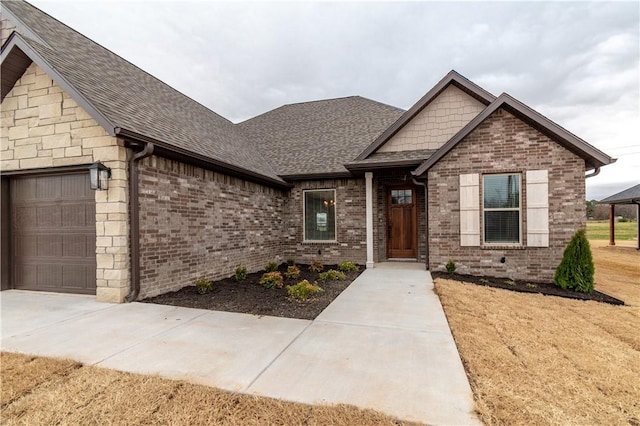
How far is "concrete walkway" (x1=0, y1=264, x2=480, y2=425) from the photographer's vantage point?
2.37m

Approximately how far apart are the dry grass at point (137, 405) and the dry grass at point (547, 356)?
3.63 ft

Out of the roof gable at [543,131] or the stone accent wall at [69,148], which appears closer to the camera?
the stone accent wall at [69,148]

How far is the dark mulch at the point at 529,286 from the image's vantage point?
566cm

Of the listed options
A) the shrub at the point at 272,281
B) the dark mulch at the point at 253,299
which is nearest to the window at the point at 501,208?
the dark mulch at the point at 253,299

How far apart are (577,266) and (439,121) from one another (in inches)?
196

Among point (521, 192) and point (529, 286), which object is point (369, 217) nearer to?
point (521, 192)

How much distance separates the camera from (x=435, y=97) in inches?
335

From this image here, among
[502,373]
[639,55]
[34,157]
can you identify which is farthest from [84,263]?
[639,55]

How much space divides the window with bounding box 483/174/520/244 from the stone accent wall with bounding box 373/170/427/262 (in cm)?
218

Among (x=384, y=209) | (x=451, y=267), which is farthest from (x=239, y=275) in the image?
(x=451, y=267)

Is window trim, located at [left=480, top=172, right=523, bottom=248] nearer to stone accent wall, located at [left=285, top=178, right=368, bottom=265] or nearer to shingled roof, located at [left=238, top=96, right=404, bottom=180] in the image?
stone accent wall, located at [left=285, top=178, right=368, bottom=265]

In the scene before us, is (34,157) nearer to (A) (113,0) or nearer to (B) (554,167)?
(A) (113,0)

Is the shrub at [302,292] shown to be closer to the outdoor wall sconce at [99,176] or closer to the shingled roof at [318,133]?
the outdoor wall sconce at [99,176]

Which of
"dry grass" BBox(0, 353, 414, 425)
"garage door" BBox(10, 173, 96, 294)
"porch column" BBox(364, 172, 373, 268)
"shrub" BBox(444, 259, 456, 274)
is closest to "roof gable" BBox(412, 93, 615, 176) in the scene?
"porch column" BBox(364, 172, 373, 268)
